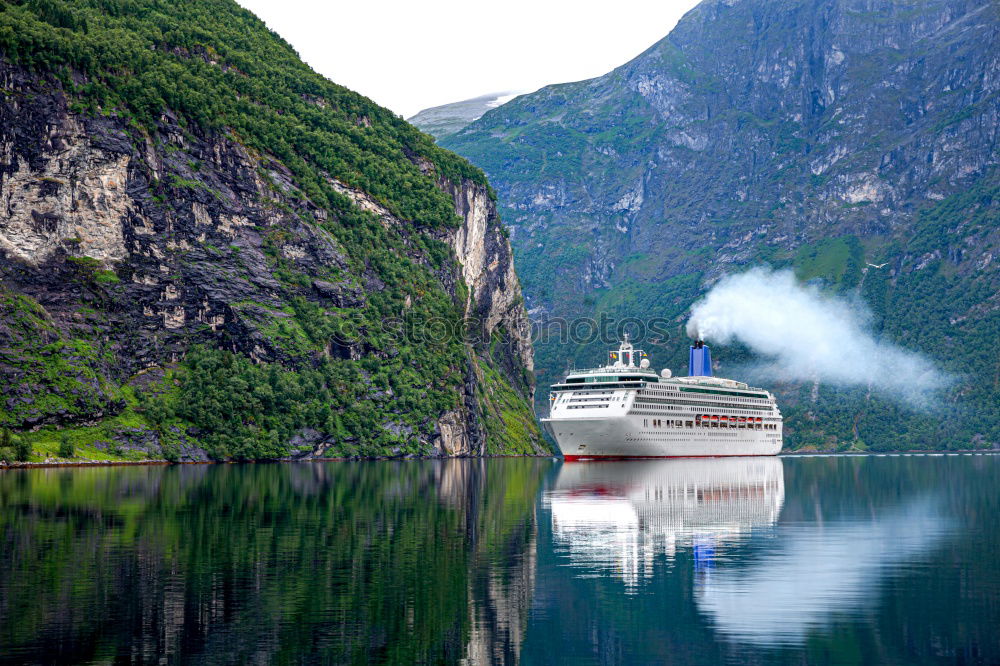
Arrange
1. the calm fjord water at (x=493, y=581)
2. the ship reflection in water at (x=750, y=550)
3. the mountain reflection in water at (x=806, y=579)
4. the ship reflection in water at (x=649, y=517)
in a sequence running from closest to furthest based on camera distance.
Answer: the calm fjord water at (x=493, y=581) → the mountain reflection in water at (x=806, y=579) → the ship reflection in water at (x=750, y=550) → the ship reflection in water at (x=649, y=517)

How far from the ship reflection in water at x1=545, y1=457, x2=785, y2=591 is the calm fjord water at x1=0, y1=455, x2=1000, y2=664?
0.36 metres

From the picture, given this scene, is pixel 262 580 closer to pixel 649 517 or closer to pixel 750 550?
pixel 750 550

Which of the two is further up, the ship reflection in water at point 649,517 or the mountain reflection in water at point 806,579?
the ship reflection in water at point 649,517

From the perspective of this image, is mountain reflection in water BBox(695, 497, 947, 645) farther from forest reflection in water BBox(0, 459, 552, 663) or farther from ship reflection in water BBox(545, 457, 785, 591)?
forest reflection in water BBox(0, 459, 552, 663)

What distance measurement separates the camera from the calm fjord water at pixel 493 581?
36.8m

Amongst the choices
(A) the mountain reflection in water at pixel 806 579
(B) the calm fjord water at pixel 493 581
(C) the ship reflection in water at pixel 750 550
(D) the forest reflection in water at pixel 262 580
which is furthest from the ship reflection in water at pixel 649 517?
(D) the forest reflection in water at pixel 262 580

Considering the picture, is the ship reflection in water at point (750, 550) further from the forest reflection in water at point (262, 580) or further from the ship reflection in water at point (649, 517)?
the forest reflection in water at point (262, 580)

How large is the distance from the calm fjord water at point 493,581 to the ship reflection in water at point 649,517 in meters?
0.36

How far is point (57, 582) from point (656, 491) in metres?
67.8

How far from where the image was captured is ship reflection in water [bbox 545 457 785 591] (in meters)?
57.5

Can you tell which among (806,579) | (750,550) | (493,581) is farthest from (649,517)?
(493,581)

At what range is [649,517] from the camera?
77.9 metres

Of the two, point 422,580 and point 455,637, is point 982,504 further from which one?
point 455,637

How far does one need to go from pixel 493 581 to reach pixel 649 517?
103 feet
